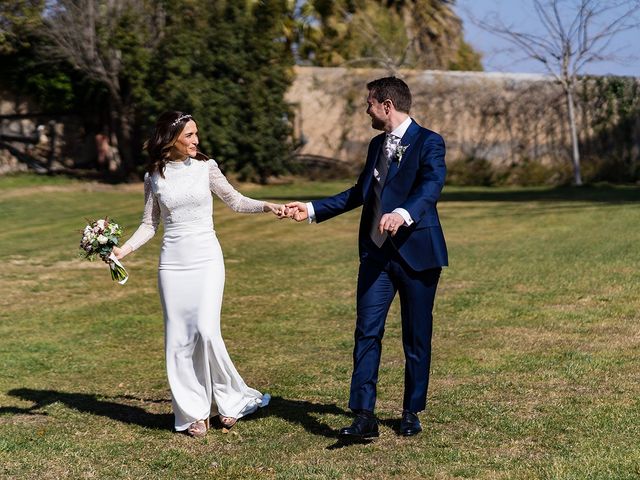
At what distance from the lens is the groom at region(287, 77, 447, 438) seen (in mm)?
7062

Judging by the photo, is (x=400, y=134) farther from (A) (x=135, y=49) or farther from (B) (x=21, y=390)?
(A) (x=135, y=49)

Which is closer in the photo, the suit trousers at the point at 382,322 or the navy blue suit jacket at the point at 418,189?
the navy blue suit jacket at the point at 418,189

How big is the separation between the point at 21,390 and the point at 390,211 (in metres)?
3.82

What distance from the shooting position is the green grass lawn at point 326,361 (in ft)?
22.6

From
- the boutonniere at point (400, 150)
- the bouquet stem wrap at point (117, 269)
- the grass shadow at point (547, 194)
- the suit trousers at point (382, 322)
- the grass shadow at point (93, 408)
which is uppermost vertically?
the boutonniere at point (400, 150)

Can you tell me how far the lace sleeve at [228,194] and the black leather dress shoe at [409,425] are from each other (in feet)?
5.55

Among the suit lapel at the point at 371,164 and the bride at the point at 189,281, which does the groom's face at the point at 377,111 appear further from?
the bride at the point at 189,281

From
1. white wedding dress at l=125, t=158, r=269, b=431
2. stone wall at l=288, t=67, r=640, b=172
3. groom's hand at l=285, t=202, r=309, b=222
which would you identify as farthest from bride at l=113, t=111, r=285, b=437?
stone wall at l=288, t=67, r=640, b=172

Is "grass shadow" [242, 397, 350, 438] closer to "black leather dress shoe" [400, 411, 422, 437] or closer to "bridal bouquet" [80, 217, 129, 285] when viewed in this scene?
"black leather dress shoe" [400, 411, 422, 437]

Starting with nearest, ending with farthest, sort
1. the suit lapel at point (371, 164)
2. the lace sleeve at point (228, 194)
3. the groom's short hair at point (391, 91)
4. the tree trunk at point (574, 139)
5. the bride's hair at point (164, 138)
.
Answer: the groom's short hair at point (391, 91) < the suit lapel at point (371, 164) < the bride's hair at point (164, 138) < the lace sleeve at point (228, 194) < the tree trunk at point (574, 139)

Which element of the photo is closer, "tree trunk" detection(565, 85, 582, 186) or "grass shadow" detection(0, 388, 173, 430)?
"grass shadow" detection(0, 388, 173, 430)

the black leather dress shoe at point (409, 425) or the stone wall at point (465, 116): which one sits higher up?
the stone wall at point (465, 116)

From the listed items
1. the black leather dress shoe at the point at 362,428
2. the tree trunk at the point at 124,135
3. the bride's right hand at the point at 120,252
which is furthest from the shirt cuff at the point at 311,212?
the tree trunk at the point at 124,135

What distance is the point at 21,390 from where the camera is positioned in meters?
9.34
